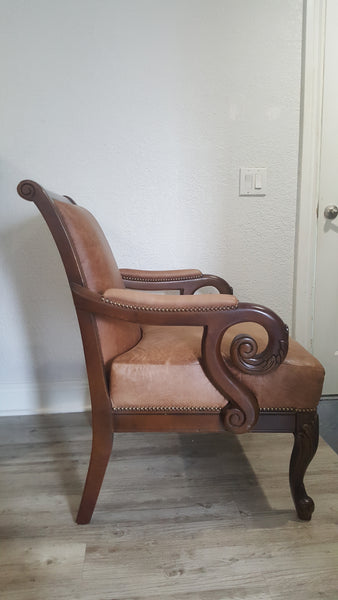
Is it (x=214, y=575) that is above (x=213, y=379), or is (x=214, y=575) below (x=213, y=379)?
below

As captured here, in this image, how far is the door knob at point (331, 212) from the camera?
62.4 inches

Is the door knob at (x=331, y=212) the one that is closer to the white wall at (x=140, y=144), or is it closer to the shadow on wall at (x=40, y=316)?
the white wall at (x=140, y=144)

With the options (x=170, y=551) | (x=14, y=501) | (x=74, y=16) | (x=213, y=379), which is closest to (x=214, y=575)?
(x=170, y=551)

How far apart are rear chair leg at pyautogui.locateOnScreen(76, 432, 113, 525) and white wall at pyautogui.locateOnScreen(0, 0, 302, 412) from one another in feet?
2.46

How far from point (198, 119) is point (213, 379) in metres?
1.23

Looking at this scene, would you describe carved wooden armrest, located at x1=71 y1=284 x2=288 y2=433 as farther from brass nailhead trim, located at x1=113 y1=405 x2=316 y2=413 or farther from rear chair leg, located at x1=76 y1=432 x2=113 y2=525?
rear chair leg, located at x1=76 y1=432 x2=113 y2=525

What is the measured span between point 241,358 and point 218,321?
122 mm

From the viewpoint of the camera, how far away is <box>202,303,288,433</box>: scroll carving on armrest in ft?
2.57

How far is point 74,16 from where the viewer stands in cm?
141

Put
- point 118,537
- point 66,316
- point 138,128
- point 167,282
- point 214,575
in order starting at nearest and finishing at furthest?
point 214,575, point 118,537, point 167,282, point 138,128, point 66,316

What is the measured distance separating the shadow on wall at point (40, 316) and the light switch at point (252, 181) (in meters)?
0.96

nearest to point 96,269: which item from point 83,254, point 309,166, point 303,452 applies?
point 83,254

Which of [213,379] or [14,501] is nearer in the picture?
[213,379]

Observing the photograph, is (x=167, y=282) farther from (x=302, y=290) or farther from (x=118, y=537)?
(x=118, y=537)
